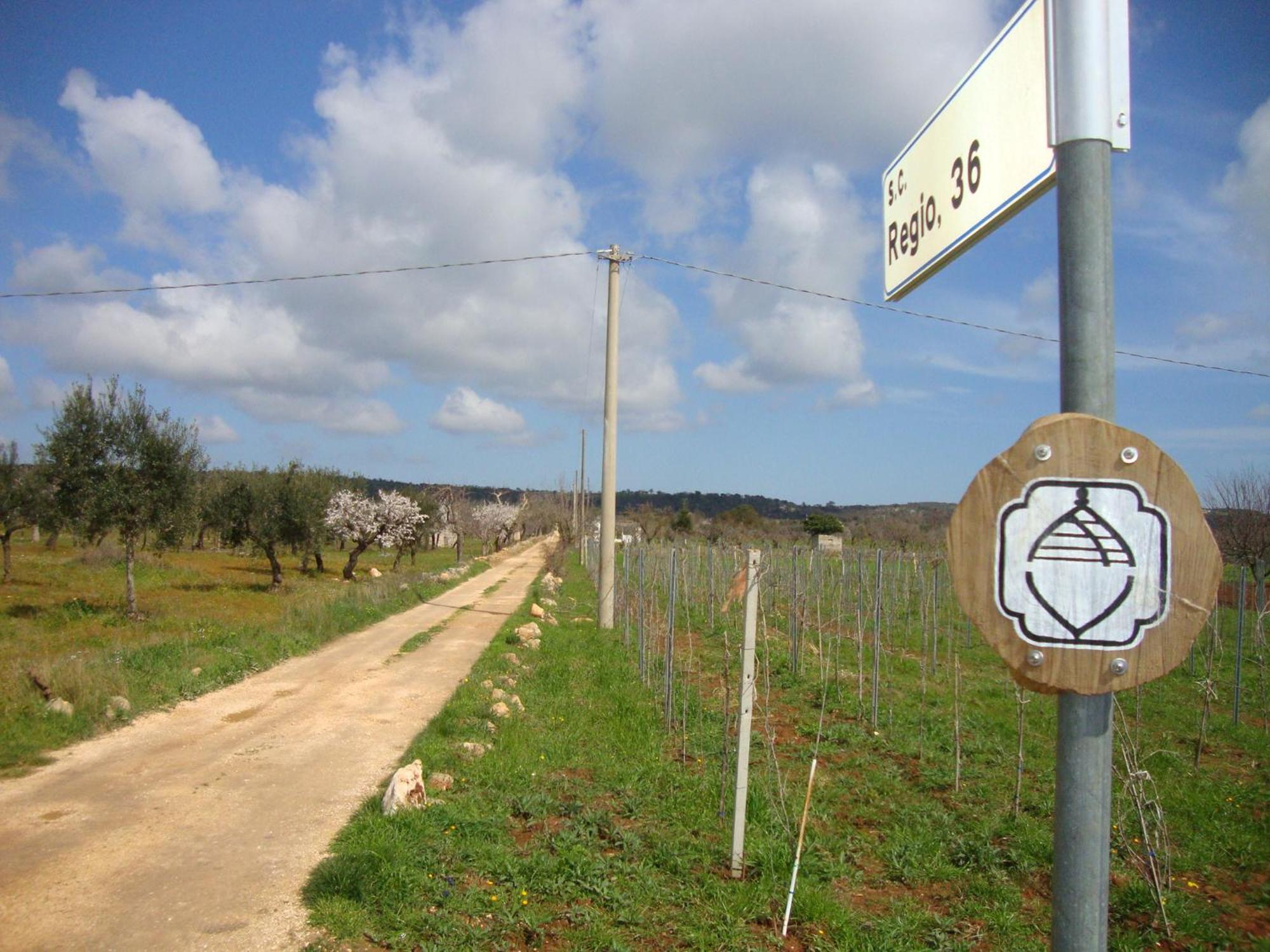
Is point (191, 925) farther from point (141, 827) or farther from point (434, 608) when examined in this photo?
point (434, 608)

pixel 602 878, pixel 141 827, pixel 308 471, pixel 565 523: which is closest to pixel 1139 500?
pixel 602 878

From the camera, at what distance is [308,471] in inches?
1216

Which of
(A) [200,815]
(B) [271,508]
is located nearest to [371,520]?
(B) [271,508]

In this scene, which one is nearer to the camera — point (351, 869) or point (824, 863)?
point (351, 869)

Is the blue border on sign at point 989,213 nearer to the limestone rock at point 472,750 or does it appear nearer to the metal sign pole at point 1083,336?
the metal sign pole at point 1083,336

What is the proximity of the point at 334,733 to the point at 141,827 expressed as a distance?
2457 mm

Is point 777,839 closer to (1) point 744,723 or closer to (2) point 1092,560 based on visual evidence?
(1) point 744,723

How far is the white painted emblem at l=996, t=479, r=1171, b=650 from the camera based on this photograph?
118 centimetres

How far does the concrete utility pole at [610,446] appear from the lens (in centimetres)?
1507

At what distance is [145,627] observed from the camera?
16109 millimetres

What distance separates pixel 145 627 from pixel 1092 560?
18.1 metres

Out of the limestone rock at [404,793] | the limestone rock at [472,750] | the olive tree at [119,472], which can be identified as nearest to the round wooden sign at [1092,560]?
the limestone rock at [404,793]

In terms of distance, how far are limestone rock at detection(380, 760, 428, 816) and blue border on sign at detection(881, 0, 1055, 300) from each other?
4421mm

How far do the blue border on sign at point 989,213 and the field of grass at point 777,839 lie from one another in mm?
2986
